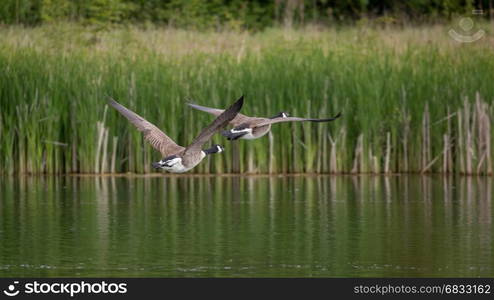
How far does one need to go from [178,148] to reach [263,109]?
20.5 ft

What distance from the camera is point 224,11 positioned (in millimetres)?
30703

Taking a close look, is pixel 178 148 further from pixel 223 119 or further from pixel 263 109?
pixel 263 109

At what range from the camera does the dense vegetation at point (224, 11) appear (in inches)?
1073

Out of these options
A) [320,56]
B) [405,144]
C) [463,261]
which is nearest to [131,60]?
[320,56]

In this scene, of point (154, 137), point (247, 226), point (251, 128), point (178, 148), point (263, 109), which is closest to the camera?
point (178, 148)

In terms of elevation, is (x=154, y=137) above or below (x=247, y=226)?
above

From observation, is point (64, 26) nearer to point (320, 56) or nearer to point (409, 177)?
point (320, 56)

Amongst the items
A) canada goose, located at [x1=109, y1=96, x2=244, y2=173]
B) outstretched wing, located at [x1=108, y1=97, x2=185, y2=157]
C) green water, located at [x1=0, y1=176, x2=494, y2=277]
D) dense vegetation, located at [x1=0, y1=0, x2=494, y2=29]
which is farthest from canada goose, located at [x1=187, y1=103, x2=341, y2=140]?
dense vegetation, located at [x1=0, y1=0, x2=494, y2=29]

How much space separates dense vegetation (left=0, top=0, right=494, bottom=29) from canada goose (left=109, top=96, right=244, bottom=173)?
11176 mm

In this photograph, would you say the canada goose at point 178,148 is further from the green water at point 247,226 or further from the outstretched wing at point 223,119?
the green water at point 247,226

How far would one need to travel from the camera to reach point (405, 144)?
1981 cm
